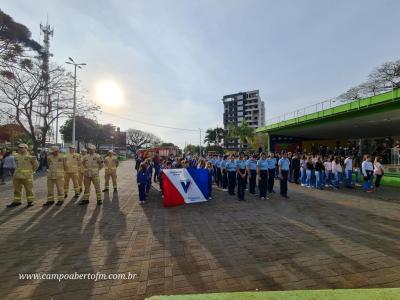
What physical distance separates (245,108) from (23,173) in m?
124

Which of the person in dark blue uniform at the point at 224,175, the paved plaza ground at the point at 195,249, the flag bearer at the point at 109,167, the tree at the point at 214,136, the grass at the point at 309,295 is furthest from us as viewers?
the tree at the point at 214,136

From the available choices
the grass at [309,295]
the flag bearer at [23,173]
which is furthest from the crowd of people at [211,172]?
the grass at [309,295]

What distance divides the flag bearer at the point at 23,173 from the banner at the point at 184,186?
4.19 meters

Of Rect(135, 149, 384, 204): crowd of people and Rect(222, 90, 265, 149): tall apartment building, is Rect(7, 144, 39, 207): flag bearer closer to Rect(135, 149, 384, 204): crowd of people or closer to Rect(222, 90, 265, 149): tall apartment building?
Rect(135, 149, 384, 204): crowd of people

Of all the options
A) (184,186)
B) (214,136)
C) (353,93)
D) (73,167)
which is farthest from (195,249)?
(214,136)

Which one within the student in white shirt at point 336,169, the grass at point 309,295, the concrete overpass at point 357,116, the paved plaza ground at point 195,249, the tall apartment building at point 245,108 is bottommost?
the paved plaza ground at point 195,249

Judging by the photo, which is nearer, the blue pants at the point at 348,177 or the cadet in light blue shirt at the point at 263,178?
the cadet in light blue shirt at the point at 263,178

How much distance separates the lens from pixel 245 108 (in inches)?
5030

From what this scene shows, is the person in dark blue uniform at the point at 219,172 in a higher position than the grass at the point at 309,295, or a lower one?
higher

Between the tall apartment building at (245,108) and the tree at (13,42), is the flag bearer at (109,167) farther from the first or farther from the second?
the tall apartment building at (245,108)

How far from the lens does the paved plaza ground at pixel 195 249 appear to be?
3535 mm

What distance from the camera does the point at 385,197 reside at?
442 inches

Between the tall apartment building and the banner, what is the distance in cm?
11309

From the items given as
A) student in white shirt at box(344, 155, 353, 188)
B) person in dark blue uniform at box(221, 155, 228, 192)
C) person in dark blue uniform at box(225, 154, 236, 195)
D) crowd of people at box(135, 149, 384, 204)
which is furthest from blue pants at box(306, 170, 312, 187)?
person in dark blue uniform at box(225, 154, 236, 195)
